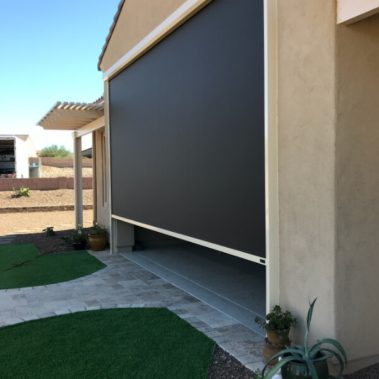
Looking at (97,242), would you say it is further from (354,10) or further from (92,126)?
(354,10)

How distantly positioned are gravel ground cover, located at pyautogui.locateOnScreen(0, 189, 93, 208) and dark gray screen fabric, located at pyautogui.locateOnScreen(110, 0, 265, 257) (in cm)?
1638

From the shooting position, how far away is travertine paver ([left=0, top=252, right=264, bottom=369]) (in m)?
4.53

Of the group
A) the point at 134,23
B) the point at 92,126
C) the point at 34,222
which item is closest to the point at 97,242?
the point at 92,126

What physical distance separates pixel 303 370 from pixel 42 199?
76.0 feet

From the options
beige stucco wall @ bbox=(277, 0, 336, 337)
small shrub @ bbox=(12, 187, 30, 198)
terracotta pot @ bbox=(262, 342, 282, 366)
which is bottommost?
terracotta pot @ bbox=(262, 342, 282, 366)

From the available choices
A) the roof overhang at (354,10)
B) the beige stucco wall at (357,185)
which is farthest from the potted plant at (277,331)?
the roof overhang at (354,10)

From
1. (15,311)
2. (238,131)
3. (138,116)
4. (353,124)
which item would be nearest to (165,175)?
(138,116)

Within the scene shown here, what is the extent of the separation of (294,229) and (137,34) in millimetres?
5385

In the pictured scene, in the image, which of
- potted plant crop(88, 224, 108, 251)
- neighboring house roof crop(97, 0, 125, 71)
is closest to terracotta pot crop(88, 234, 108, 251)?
potted plant crop(88, 224, 108, 251)

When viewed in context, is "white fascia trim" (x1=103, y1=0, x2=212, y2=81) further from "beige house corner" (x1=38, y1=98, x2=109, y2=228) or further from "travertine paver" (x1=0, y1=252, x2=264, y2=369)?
"travertine paver" (x1=0, y1=252, x2=264, y2=369)

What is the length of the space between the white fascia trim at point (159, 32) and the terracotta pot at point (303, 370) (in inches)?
157

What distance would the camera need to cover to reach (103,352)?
167 inches

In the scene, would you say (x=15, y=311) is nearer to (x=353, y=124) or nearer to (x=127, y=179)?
(x=127, y=179)

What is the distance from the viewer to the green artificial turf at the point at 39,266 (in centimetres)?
743
